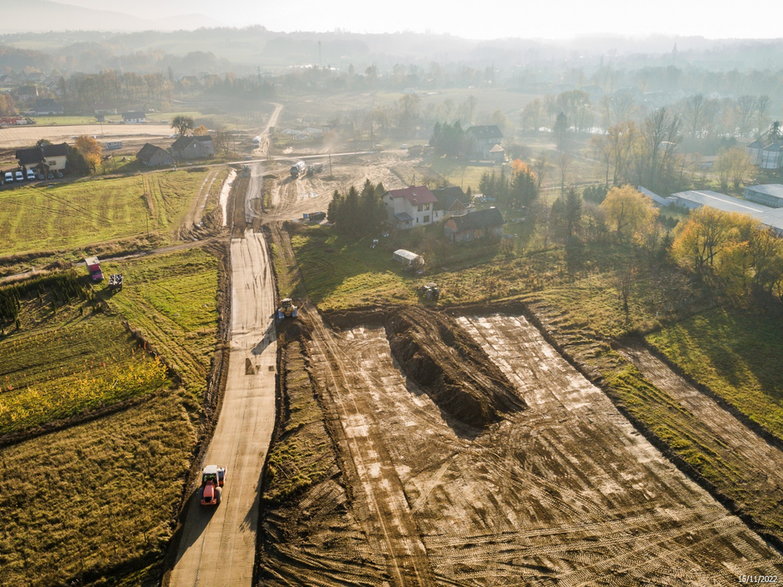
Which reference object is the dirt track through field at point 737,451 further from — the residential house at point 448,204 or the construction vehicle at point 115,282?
the construction vehicle at point 115,282

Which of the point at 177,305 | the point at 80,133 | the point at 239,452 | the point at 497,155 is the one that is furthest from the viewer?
the point at 80,133

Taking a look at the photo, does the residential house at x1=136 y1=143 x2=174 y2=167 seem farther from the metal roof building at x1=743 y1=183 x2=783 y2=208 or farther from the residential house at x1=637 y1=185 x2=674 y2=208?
the metal roof building at x1=743 y1=183 x2=783 y2=208

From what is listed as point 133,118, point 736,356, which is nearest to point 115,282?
point 736,356

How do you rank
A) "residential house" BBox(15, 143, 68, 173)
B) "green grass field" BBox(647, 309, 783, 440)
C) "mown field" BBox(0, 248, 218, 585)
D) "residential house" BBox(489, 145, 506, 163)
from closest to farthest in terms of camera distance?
"mown field" BBox(0, 248, 218, 585), "green grass field" BBox(647, 309, 783, 440), "residential house" BBox(15, 143, 68, 173), "residential house" BBox(489, 145, 506, 163)

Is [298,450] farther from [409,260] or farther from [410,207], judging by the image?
[410,207]

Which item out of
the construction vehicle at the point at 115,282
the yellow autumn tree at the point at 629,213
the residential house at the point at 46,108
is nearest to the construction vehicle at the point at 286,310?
the construction vehicle at the point at 115,282

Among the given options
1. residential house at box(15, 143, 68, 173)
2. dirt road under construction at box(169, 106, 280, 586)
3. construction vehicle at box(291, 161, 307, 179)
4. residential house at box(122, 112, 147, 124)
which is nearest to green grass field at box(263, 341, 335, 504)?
dirt road under construction at box(169, 106, 280, 586)

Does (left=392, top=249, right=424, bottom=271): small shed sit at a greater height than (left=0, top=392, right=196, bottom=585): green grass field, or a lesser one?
greater

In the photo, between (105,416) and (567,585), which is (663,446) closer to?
(567,585)
